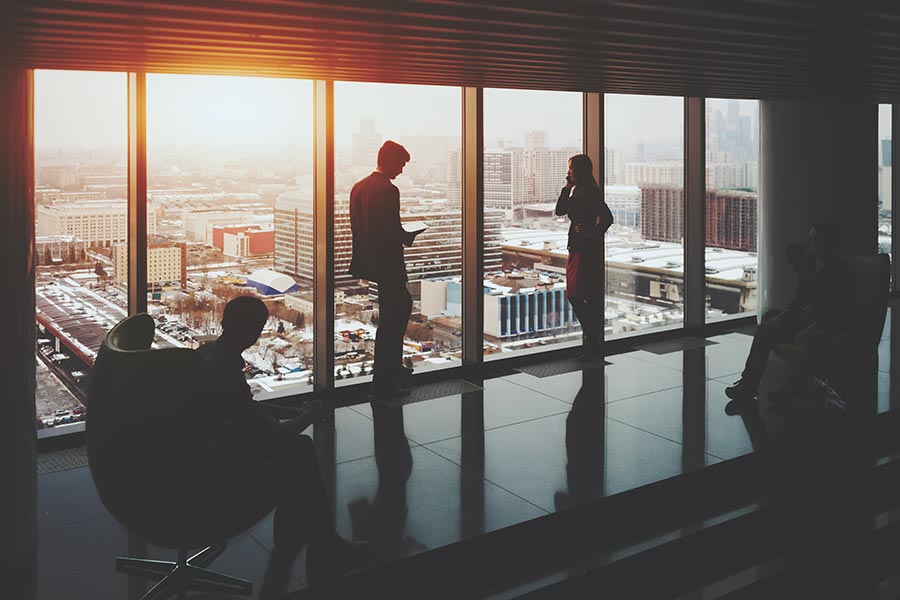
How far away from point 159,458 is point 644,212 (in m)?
6.24

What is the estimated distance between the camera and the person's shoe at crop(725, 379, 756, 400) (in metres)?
5.83

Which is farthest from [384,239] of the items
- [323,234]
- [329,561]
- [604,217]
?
[329,561]

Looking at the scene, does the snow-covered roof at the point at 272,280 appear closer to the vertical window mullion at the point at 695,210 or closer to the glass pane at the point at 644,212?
the glass pane at the point at 644,212

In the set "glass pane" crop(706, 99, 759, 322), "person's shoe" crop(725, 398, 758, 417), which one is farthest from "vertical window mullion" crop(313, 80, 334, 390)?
"glass pane" crop(706, 99, 759, 322)

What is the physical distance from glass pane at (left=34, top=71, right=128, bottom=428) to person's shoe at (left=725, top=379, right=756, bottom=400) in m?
4.31

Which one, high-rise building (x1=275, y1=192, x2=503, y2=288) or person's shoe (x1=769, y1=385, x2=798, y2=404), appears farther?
high-rise building (x1=275, y1=192, x2=503, y2=288)

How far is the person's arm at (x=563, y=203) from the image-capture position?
275 inches

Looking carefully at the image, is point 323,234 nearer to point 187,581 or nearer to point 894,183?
point 187,581

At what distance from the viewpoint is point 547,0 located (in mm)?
3230

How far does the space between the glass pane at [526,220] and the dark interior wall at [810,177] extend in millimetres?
1895

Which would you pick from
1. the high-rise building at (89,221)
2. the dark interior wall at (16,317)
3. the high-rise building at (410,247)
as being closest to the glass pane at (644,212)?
the high-rise building at (410,247)

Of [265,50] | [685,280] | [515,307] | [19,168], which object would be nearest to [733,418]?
[515,307]

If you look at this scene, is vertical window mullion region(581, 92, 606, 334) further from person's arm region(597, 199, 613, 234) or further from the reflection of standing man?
the reflection of standing man

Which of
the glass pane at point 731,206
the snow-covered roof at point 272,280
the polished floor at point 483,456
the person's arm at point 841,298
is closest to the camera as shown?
the polished floor at point 483,456
